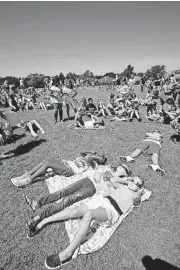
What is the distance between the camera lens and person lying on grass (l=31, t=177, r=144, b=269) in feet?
8.97

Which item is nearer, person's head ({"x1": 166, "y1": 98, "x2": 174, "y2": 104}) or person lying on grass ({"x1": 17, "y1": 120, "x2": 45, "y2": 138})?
person lying on grass ({"x1": 17, "y1": 120, "x2": 45, "y2": 138})

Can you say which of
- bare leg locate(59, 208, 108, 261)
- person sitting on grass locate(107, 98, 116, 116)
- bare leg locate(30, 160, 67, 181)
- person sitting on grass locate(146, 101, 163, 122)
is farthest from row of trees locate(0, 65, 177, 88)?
bare leg locate(59, 208, 108, 261)

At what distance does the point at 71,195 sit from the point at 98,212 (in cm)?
81

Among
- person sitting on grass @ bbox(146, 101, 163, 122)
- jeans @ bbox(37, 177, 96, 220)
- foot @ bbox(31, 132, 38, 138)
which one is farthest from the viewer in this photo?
person sitting on grass @ bbox(146, 101, 163, 122)

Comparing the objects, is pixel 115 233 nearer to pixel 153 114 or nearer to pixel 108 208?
pixel 108 208

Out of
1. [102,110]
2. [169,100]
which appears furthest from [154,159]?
[102,110]

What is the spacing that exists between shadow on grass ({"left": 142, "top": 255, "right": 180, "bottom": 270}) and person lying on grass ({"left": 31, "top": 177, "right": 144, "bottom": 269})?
0.74m

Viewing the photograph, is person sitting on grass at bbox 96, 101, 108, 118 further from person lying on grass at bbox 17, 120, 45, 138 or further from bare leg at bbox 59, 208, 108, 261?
bare leg at bbox 59, 208, 108, 261

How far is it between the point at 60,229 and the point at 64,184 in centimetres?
121

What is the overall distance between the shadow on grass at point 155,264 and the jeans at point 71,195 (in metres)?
1.45

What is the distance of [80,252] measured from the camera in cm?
290

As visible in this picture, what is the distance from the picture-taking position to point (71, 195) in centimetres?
364

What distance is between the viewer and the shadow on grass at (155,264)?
2.83 meters

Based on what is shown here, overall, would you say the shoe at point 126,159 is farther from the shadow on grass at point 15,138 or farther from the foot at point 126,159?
the shadow on grass at point 15,138
